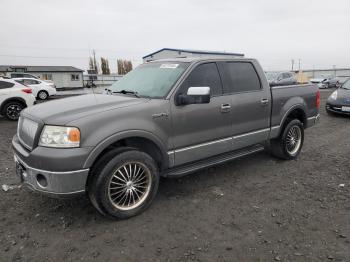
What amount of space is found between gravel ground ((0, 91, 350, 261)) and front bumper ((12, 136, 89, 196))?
55 centimetres

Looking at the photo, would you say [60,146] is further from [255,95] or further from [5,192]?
[255,95]

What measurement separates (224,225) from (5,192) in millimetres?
3123

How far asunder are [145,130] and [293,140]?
3437 mm

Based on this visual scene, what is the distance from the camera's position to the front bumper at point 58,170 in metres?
2.93

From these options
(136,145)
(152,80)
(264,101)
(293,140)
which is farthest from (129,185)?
(293,140)

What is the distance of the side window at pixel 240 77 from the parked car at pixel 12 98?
8.79m

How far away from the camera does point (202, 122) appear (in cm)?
397

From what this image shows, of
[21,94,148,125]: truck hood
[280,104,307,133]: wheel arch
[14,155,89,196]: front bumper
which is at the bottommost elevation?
[14,155,89,196]: front bumper

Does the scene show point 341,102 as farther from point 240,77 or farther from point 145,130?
A: point 145,130

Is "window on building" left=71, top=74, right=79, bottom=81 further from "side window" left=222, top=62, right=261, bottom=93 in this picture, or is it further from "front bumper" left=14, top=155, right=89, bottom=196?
"front bumper" left=14, top=155, right=89, bottom=196

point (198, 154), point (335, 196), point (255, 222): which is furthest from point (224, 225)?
point (335, 196)

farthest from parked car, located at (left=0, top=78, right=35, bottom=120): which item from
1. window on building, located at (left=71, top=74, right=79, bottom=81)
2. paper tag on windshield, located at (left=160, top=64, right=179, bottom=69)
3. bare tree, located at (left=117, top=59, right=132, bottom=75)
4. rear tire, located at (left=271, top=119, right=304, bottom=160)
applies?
bare tree, located at (left=117, top=59, right=132, bottom=75)

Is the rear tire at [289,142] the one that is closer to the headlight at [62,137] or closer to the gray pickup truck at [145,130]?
the gray pickup truck at [145,130]

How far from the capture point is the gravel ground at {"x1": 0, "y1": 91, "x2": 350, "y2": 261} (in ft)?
9.33
